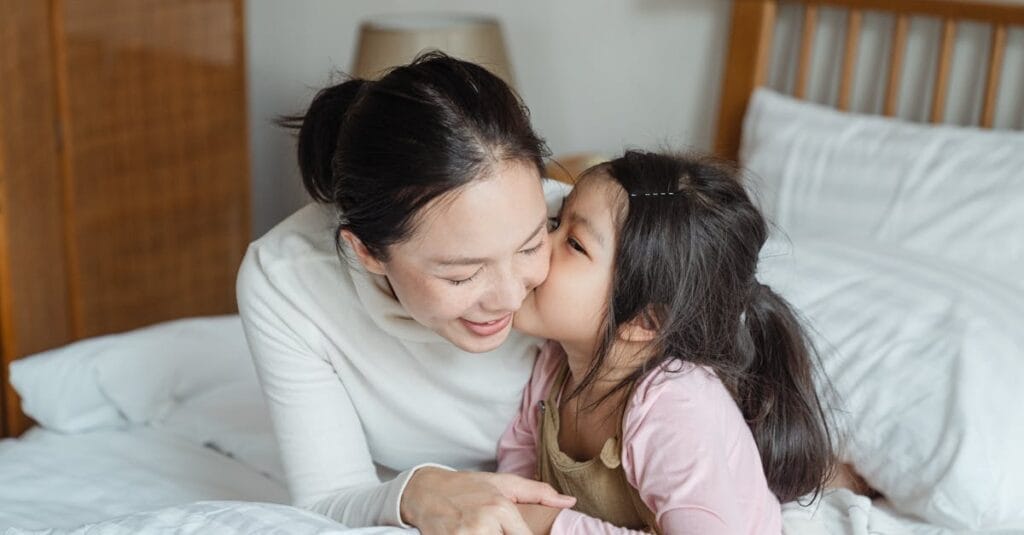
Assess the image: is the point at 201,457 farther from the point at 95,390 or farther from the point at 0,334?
the point at 0,334

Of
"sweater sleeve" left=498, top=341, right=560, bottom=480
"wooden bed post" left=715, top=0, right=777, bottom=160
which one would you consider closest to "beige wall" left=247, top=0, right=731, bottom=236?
"wooden bed post" left=715, top=0, right=777, bottom=160

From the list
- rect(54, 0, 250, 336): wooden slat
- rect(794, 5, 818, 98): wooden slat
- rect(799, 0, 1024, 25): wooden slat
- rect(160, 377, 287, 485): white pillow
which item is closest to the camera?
rect(160, 377, 287, 485): white pillow

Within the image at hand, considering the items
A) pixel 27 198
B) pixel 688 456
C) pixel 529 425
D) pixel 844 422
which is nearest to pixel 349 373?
pixel 529 425

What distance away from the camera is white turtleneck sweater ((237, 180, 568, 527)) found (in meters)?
1.23

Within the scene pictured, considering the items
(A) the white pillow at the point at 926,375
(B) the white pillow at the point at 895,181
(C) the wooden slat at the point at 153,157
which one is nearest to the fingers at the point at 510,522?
(A) the white pillow at the point at 926,375

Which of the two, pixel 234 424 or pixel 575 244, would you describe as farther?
pixel 234 424

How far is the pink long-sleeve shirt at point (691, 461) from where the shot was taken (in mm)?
1041

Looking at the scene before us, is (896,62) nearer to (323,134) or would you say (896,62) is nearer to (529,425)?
(529,425)

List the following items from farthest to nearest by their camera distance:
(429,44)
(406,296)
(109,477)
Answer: (429,44)
(109,477)
(406,296)

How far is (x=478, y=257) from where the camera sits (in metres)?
1.02

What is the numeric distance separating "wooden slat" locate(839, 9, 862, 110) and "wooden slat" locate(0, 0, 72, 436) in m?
1.48

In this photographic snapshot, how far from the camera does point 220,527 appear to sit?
1048 mm

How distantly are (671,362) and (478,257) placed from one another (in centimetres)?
26

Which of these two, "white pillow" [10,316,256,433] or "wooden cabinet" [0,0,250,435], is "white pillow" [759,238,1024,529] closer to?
"white pillow" [10,316,256,433]
